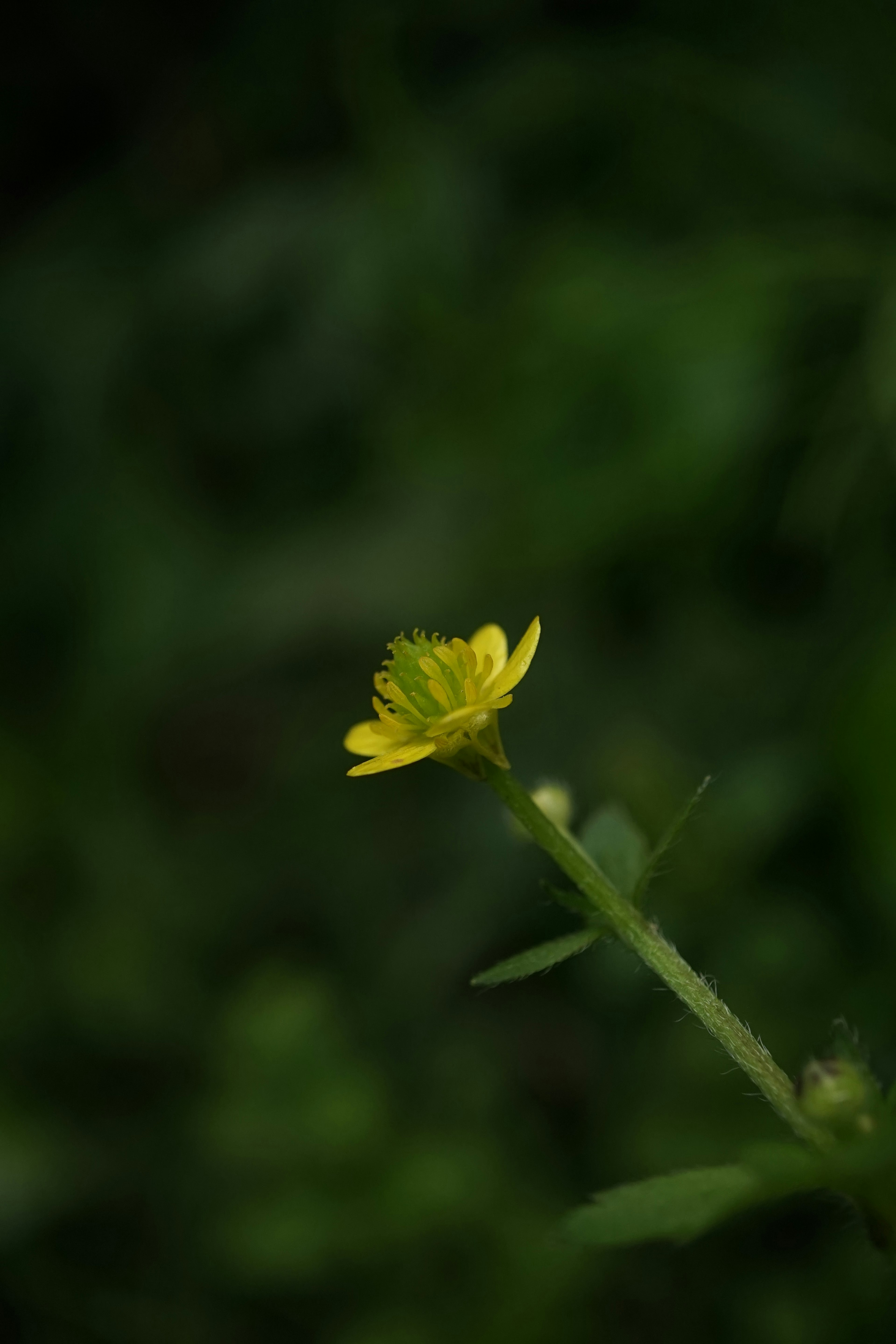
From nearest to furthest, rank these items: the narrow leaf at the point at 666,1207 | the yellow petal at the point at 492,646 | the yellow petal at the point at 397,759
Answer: the narrow leaf at the point at 666,1207 → the yellow petal at the point at 397,759 → the yellow petal at the point at 492,646

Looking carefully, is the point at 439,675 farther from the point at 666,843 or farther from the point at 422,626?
the point at 422,626

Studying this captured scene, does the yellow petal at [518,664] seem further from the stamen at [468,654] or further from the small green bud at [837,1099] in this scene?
the small green bud at [837,1099]

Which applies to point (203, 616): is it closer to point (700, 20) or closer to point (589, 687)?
point (589, 687)

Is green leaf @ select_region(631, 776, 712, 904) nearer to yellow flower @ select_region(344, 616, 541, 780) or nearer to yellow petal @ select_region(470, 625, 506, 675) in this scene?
yellow flower @ select_region(344, 616, 541, 780)

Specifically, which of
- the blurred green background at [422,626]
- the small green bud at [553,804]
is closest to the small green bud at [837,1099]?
the small green bud at [553,804]

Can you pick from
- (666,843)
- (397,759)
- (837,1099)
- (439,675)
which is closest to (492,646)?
(439,675)

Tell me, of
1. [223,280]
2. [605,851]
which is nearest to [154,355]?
[223,280]

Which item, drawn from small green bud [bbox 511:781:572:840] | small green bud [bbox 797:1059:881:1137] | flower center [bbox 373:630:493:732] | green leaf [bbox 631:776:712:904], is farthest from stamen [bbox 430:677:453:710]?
small green bud [bbox 797:1059:881:1137]
